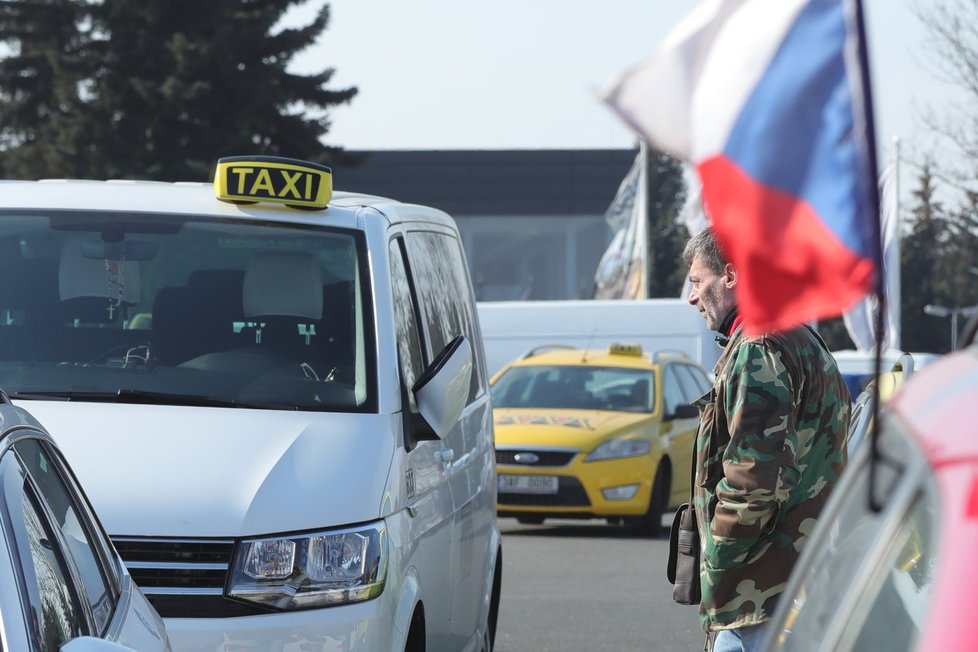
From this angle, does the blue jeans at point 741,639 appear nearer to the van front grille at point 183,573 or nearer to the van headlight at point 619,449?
the van front grille at point 183,573

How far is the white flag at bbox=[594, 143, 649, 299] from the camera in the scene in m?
32.3

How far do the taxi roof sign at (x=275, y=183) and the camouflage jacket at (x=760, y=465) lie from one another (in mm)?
1654

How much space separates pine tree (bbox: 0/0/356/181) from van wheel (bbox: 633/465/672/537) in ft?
88.3

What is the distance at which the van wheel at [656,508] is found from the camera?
578 inches

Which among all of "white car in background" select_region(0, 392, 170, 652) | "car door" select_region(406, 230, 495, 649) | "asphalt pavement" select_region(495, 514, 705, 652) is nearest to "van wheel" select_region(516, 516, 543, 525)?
"asphalt pavement" select_region(495, 514, 705, 652)

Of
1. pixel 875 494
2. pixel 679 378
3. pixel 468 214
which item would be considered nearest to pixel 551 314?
pixel 679 378

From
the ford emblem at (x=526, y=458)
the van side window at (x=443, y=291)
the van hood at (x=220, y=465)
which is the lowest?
the ford emblem at (x=526, y=458)

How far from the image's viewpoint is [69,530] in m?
3.60

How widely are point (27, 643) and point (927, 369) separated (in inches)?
65.2

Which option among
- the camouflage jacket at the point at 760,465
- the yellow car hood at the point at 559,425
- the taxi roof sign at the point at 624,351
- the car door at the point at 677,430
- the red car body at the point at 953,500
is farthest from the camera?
the taxi roof sign at the point at 624,351

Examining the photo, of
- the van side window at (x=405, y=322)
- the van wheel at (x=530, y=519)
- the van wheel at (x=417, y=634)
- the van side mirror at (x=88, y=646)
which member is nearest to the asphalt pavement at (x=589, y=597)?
the van wheel at (x=530, y=519)

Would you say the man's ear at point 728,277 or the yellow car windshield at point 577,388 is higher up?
the man's ear at point 728,277

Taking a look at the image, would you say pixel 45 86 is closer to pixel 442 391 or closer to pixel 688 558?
pixel 442 391

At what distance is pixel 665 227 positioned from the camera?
89.8m
